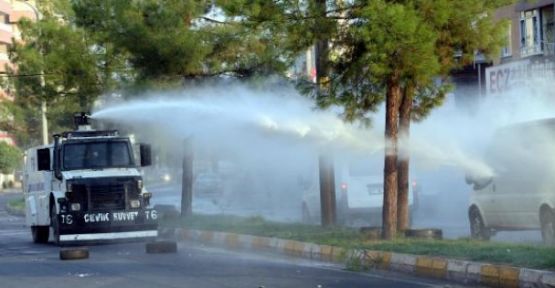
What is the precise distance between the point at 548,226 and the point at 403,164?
2828 millimetres

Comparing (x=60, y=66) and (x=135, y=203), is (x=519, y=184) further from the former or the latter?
(x=60, y=66)

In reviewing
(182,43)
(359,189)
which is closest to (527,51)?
(359,189)

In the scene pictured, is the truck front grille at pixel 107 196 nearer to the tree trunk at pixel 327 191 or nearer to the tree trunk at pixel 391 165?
the tree trunk at pixel 327 191

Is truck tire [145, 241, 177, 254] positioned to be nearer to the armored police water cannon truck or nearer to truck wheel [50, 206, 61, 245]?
the armored police water cannon truck

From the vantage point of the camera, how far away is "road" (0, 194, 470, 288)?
43.8 ft

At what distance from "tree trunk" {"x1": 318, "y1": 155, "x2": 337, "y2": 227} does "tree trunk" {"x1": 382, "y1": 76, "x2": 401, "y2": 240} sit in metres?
3.56

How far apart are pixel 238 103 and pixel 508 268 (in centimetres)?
1125

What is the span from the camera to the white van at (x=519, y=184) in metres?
16.1

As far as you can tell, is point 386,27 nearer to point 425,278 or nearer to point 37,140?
point 425,278

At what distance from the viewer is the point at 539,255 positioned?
514 inches

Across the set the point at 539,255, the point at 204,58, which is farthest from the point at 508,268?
the point at 204,58

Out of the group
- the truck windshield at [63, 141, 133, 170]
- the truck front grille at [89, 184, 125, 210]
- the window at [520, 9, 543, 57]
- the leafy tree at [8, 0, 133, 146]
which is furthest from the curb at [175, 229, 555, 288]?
the window at [520, 9, 543, 57]

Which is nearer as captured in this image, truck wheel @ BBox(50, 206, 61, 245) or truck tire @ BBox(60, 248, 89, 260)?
truck tire @ BBox(60, 248, 89, 260)

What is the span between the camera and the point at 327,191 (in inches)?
806
